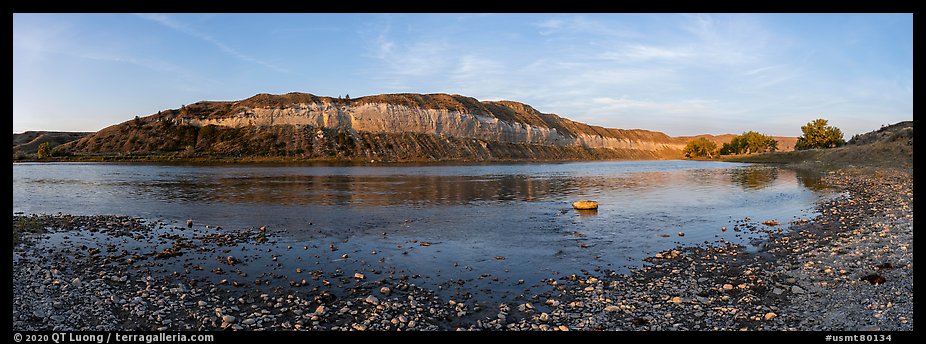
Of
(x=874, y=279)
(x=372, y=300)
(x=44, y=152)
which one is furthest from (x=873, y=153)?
(x=44, y=152)

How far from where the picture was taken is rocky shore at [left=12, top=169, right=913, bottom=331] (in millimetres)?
9234

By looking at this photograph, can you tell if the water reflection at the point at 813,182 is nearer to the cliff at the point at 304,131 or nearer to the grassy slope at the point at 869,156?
the grassy slope at the point at 869,156

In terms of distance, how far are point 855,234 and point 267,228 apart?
932 inches

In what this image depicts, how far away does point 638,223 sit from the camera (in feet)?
75.0

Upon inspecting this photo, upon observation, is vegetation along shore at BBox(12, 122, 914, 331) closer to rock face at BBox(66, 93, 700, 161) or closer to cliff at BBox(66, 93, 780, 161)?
cliff at BBox(66, 93, 780, 161)

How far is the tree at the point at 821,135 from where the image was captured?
126 meters

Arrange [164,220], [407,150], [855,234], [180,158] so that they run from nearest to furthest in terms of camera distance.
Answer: [855,234] < [164,220] < [180,158] < [407,150]

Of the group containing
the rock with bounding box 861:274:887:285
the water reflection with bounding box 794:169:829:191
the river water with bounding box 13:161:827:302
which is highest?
the rock with bounding box 861:274:887:285

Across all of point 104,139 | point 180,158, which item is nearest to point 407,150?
point 180,158

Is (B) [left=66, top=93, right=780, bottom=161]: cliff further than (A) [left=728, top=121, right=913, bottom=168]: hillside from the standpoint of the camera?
Yes

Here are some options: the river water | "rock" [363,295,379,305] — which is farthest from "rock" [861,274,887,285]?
"rock" [363,295,379,305]

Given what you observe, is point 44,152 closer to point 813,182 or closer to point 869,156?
point 813,182

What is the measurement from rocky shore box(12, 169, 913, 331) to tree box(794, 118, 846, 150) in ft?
449
